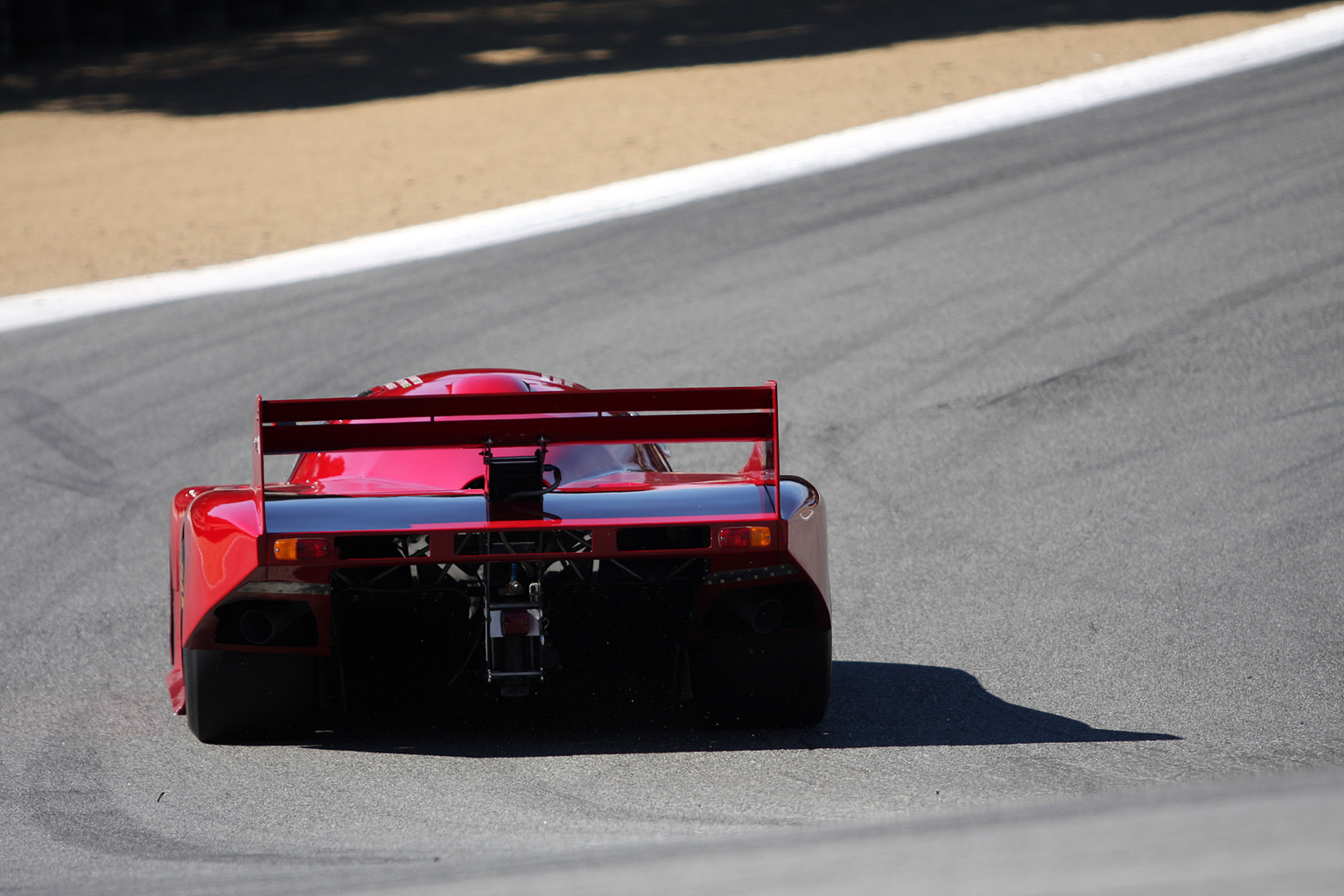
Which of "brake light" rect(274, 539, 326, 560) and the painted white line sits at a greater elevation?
the painted white line

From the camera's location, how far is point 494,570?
4508mm

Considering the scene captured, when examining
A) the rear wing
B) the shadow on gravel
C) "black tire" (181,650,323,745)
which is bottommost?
the shadow on gravel

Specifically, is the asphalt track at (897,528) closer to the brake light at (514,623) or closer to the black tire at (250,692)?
the black tire at (250,692)

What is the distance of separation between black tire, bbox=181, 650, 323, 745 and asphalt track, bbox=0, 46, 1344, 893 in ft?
0.31

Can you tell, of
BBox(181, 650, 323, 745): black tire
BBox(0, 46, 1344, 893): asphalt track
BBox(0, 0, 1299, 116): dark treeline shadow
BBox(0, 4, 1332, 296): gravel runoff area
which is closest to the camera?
BBox(0, 46, 1344, 893): asphalt track

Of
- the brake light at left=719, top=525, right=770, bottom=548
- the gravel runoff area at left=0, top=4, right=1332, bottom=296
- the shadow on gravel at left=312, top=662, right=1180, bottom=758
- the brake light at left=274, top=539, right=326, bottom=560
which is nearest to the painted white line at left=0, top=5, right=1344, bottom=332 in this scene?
the gravel runoff area at left=0, top=4, right=1332, bottom=296

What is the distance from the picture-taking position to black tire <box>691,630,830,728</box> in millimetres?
4758

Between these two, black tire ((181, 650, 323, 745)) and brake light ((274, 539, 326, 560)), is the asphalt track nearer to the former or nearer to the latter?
black tire ((181, 650, 323, 745))

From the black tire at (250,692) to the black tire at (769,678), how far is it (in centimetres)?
124

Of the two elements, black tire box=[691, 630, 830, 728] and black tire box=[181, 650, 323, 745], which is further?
black tire box=[691, 630, 830, 728]

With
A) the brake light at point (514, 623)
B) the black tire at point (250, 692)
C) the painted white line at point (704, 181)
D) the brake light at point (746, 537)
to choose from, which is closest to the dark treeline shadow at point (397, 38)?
the painted white line at point (704, 181)

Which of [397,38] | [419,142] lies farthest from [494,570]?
[397,38]

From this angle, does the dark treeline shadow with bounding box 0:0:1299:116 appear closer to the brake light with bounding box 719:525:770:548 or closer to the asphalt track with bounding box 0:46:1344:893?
the asphalt track with bounding box 0:46:1344:893

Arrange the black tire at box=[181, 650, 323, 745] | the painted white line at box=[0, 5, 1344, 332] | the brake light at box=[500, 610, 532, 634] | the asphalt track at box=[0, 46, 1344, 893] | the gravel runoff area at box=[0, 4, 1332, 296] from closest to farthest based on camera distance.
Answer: the asphalt track at box=[0, 46, 1344, 893] → the brake light at box=[500, 610, 532, 634] → the black tire at box=[181, 650, 323, 745] → the painted white line at box=[0, 5, 1344, 332] → the gravel runoff area at box=[0, 4, 1332, 296]
